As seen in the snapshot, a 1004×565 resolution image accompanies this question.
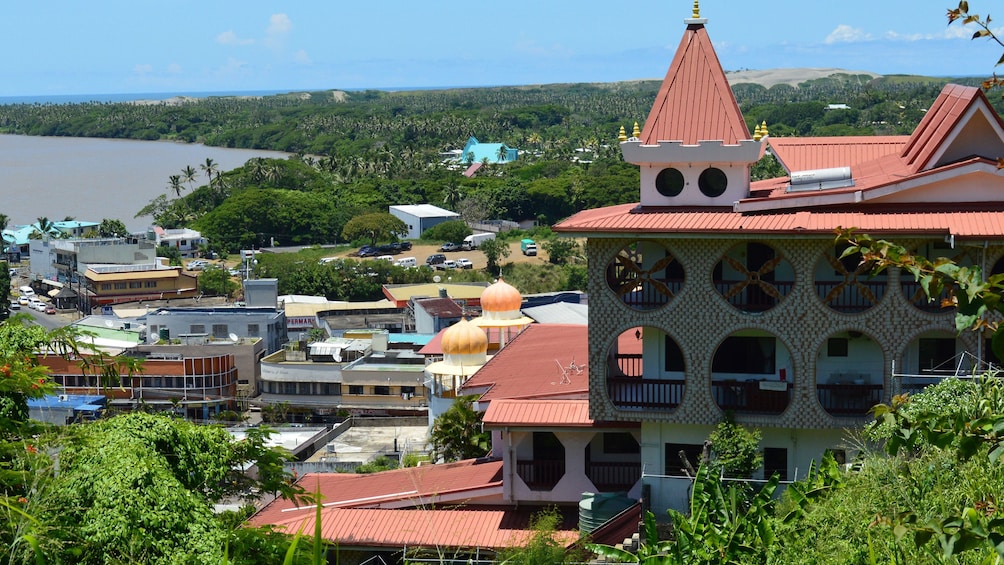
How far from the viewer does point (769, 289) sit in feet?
74.0

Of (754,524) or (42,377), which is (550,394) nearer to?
(754,524)

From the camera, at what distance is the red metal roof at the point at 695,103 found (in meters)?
24.1

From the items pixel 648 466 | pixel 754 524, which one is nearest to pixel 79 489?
pixel 754 524

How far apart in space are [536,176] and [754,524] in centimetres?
11456

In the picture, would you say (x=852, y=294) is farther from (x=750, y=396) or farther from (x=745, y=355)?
(x=750, y=396)

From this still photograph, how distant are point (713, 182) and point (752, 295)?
215cm

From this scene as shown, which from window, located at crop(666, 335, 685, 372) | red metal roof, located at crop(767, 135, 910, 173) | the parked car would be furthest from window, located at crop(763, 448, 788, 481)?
the parked car

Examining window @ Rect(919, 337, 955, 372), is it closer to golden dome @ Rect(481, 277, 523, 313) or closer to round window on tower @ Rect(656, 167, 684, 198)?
round window on tower @ Rect(656, 167, 684, 198)

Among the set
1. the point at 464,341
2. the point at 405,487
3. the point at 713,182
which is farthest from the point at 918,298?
the point at 464,341

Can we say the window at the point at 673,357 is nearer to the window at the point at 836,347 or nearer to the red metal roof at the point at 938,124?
the window at the point at 836,347

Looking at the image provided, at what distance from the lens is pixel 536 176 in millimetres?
130375

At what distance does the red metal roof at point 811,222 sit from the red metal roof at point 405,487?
5.69 metres

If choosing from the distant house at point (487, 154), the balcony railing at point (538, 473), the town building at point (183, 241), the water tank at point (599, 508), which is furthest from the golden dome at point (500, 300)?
the distant house at point (487, 154)

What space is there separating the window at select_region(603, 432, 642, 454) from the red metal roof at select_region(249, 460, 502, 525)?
7.02ft
